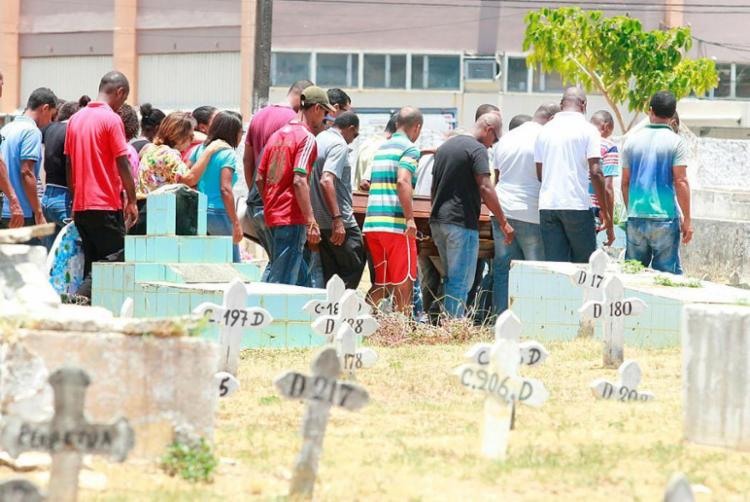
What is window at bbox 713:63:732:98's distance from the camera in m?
47.9

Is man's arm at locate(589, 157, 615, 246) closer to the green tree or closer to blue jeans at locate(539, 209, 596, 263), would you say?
blue jeans at locate(539, 209, 596, 263)

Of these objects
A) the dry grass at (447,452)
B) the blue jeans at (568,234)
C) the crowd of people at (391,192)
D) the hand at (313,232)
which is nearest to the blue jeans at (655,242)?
the crowd of people at (391,192)

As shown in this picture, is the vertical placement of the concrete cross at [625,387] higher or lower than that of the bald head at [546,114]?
lower

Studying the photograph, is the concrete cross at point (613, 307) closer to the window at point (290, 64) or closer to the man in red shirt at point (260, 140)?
the man in red shirt at point (260, 140)

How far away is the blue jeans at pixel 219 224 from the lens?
12.7 m

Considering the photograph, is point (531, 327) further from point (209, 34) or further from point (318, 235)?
point (209, 34)

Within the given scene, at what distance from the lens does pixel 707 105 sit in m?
47.8

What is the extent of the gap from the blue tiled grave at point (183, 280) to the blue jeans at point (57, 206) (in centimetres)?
99

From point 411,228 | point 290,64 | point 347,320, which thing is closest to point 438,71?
point 290,64

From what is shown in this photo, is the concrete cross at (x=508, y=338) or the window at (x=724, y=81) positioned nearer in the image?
the concrete cross at (x=508, y=338)

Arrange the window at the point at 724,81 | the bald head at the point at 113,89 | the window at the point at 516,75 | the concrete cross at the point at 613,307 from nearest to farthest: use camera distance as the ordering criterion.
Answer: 1. the concrete cross at the point at 613,307
2. the bald head at the point at 113,89
3. the window at the point at 516,75
4. the window at the point at 724,81

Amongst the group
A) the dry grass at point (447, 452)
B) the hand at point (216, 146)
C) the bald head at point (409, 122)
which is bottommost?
the dry grass at point (447, 452)

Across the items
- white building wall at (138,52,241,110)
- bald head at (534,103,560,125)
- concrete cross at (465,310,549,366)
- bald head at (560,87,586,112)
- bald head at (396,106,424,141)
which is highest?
white building wall at (138,52,241,110)

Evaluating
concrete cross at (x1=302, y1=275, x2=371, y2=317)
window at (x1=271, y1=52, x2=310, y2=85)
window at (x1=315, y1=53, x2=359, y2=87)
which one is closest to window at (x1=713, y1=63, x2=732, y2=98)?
window at (x1=315, y1=53, x2=359, y2=87)
